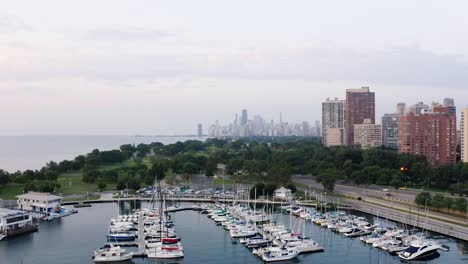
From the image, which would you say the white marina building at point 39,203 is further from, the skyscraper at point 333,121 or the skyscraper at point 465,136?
the skyscraper at point 333,121

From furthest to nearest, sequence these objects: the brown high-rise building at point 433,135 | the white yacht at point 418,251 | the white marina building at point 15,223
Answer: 1. the brown high-rise building at point 433,135
2. the white marina building at point 15,223
3. the white yacht at point 418,251

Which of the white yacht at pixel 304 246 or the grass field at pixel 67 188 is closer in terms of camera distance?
the white yacht at pixel 304 246

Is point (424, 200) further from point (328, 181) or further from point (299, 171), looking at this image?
point (299, 171)

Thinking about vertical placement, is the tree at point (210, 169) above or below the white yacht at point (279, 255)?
above

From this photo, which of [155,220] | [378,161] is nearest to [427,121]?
[378,161]

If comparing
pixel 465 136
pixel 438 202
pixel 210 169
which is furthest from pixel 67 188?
pixel 465 136

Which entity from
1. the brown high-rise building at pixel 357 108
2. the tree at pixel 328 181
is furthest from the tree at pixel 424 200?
the brown high-rise building at pixel 357 108
